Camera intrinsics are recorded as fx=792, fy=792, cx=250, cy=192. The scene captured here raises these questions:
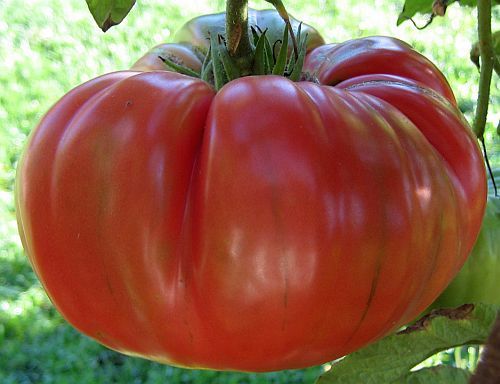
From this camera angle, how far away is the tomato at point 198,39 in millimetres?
785

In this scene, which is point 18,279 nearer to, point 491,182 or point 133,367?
point 133,367

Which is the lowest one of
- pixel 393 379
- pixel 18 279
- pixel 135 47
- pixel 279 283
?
pixel 18 279

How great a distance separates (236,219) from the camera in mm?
529

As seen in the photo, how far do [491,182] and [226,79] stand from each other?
0.42 metres

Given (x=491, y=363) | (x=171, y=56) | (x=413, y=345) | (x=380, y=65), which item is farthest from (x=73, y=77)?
(x=491, y=363)

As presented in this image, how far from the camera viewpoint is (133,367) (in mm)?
1812

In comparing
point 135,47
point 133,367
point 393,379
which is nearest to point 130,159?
point 393,379

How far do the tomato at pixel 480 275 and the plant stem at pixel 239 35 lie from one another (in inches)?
12.3

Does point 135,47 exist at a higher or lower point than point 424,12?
lower

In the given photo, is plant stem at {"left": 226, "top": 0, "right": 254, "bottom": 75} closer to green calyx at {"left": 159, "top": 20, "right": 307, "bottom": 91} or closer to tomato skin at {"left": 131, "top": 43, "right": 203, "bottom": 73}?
green calyx at {"left": 159, "top": 20, "right": 307, "bottom": 91}

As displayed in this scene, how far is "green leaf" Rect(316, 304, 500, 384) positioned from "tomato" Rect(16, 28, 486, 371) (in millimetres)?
43

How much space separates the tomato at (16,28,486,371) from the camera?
54 cm

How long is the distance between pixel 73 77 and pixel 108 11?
219 centimetres

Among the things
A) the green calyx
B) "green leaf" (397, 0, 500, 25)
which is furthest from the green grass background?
the green calyx
